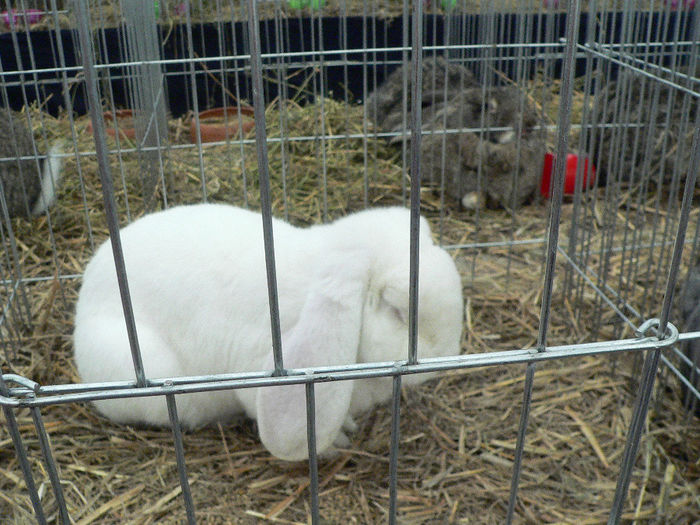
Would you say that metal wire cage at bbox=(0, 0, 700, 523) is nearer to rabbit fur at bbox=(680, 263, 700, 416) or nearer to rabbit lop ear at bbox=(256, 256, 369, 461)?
rabbit fur at bbox=(680, 263, 700, 416)

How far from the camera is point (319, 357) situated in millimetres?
1509

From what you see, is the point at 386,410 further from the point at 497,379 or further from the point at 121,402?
the point at 121,402

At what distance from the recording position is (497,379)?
2443 mm

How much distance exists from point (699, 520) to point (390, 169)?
2.69 m

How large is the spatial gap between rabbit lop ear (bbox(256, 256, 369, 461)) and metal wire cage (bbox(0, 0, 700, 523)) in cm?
21

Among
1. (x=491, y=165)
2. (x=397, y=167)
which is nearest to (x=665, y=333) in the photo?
(x=491, y=165)

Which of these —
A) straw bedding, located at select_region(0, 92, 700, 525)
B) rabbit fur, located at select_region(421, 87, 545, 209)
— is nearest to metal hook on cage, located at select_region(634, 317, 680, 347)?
straw bedding, located at select_region(0, 92, 700, 525)

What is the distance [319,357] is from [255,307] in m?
0.48

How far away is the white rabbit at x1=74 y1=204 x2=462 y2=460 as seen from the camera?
5.20ft

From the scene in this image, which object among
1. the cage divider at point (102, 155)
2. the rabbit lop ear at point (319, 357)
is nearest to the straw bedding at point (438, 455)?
the rabbit lop ear at point (319, 357)

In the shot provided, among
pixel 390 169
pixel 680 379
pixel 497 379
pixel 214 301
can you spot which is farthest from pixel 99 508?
pixel 390 169

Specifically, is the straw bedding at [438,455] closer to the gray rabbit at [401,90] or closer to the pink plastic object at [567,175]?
the pink plastic object at [567,175]

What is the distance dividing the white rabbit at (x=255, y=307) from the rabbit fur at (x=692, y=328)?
83cm

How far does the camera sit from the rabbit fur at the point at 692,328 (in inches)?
84.4
